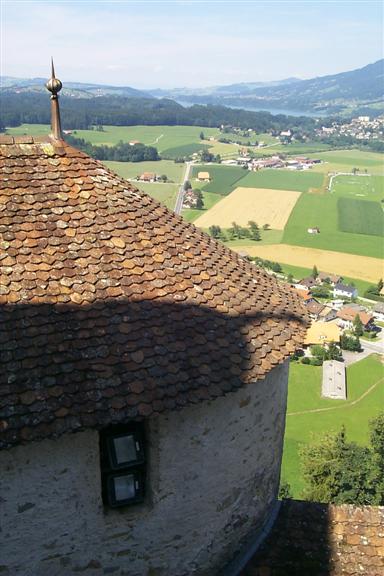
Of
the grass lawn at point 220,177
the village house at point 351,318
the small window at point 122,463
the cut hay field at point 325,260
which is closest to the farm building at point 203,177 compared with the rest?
the grass lawn at point 220,177

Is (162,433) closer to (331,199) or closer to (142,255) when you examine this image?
(142,255)

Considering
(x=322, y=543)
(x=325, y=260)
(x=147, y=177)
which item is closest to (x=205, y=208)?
(x=147, y=177)

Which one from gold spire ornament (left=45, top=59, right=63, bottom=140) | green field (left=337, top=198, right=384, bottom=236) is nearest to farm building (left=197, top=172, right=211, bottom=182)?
green field (left=337, top=198, right=384, bottom=236)

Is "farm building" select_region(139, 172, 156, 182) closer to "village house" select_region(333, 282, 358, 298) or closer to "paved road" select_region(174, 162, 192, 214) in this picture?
"paved road" select_region(174, 162, 192, 214)

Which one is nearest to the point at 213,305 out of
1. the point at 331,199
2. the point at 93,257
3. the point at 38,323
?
the point at 93,257

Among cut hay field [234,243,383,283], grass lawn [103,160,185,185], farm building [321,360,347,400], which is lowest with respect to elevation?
farm building [321,360,347,400]

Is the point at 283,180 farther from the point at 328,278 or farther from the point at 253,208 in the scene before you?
the point at 328,278

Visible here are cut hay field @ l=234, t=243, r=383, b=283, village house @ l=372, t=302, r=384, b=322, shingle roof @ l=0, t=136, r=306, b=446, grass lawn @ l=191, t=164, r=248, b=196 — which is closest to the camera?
shingle roof @ l=0, t=136, r=306, b=446

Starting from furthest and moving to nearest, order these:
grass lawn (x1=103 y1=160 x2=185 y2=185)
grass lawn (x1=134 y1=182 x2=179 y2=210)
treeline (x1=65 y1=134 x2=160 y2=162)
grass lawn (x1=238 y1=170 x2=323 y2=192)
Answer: treeline (x1=65 y1=134 x2=160 y2=162) < grass lawn (x1=103 y1=160 x2=185 y2=185) < grass lawn (x1=238 y1=170 x2=323 y2=192) < grass lawn (x1=134 y1=182 x2=179 y2=210)
